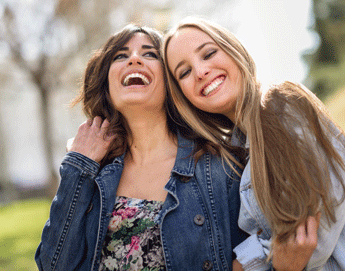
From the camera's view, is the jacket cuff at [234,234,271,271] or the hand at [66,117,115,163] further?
the hand at [66,117,115,163]

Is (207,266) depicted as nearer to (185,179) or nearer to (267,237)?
(267,237)

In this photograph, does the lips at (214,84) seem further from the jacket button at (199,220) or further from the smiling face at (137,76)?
the jacket button at (199,220)

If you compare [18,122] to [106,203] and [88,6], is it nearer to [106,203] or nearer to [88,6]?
[88,6]

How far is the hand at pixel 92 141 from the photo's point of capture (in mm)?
2627

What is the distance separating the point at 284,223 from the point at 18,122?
26.0 m

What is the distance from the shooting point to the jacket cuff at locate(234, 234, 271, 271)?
200cm

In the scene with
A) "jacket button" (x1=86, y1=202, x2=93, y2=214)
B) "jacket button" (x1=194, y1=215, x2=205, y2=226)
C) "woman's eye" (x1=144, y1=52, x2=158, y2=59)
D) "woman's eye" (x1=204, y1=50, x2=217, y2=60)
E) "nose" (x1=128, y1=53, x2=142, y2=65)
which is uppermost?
"woman's eye" (x1=144, y1=52, x2=158, y2=59)

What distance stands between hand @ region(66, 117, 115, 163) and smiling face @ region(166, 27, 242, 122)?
2.48ft

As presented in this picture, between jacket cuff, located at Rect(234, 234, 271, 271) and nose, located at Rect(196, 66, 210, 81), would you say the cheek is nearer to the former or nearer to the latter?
Answer: nose, located at Rect(196, 66, 210, 81)

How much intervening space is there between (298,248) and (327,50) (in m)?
11.4

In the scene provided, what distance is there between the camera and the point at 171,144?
9.28 ft

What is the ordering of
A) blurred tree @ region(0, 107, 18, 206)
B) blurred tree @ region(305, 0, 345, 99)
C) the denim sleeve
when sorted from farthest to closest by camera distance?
blurred tree @ region(0, 107, 18, 206) → blurred tree @ region(305, 0, 345, 99) → the denim sleeve

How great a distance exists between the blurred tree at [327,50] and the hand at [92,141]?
987 centimetres

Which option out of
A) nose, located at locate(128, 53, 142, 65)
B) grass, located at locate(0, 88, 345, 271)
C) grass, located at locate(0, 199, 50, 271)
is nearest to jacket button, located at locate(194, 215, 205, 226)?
nose, located at locate(128, 53, 142, 65)
